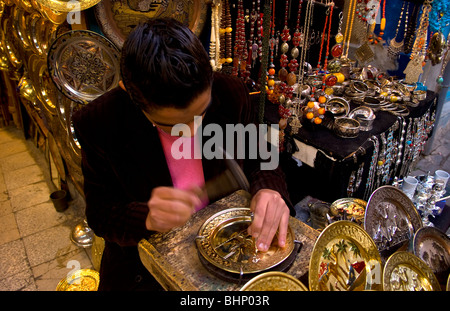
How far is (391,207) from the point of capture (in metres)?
1.24

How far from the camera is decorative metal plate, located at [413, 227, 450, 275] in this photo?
3.26 feet

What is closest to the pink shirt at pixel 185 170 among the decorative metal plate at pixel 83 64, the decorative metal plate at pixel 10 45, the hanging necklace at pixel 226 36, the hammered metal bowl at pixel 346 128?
the decorative metal plate at pixel 83 64

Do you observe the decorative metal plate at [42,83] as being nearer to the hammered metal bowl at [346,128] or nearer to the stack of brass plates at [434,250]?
the hammered metal bowl at [346,128]

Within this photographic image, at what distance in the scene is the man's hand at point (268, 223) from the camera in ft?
2.96

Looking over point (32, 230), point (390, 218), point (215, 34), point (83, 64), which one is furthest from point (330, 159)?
point (32, 230)

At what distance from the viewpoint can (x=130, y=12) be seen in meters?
2.02

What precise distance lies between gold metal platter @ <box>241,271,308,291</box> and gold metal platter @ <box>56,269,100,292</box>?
1.74 metres

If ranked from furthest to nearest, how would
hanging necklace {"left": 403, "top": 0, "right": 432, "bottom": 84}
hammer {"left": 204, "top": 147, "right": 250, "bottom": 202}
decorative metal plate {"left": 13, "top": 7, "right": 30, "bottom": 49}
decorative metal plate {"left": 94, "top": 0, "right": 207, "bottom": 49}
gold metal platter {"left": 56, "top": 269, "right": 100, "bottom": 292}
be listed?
hanging necklace {"left": 403, "top": 0, "right": 432, "bottom": 84}
decorative metal plate {"left": 13, "top": 7, "right": 30, "bottom": 49}
gold metal platter {"left": 56, "top": 269, "right": 100, "bottom": 292}
decorative metal plate {"left": 94, "top": 0, "right": 207, "bottom": 49}
hammer {"left": 204, "top": 147, "right": 250, "bottom": 202}

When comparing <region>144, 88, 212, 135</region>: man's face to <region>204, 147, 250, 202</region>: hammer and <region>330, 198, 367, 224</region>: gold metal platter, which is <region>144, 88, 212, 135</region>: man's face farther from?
<region>330, 198, 367, 224</region>: gold metal platter

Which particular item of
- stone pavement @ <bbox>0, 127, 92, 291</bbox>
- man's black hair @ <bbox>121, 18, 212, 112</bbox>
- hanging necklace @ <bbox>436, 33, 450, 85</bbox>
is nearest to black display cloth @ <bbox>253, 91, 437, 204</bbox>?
hanging necklace @ <bbox>436, 33, 450, 85</bbox>

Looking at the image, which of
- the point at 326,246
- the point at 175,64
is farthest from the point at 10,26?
the point at 326,246

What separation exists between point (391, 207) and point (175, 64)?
3.38 feet

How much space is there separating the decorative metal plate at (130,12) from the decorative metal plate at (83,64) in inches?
6.0

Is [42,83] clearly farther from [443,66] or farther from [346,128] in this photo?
[443,66]
